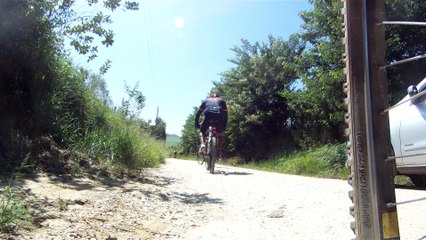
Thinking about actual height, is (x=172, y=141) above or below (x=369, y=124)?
above

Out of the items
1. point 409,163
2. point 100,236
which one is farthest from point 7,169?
point 409,163

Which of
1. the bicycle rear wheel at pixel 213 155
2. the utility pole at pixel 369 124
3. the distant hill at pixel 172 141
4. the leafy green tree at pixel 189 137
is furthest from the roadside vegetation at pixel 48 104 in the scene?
the leafy green tree at pixel 189 137

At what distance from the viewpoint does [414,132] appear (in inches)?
223

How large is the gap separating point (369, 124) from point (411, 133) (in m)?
4.56

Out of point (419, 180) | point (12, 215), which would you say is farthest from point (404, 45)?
point (12, 215)

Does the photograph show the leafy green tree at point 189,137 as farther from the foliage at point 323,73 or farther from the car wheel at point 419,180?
the car wheel at point 419,180

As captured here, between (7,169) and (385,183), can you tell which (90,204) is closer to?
(7,169)

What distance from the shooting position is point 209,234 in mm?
3547

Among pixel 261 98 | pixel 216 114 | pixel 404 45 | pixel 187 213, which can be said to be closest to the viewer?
pixel 187 213

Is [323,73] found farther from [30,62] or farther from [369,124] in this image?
[369,124]

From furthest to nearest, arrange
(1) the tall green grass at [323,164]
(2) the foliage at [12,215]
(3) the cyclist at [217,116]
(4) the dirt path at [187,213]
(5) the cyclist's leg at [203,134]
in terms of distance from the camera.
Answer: (1) the tall green grass at [323,164] < (5) the cyclist's leg at [203,134] < (3) the cyclist at [217,116] < (4) the dirt path at [187,213] < (2) the foliage at [12,215]

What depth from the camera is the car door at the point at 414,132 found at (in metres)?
5.39

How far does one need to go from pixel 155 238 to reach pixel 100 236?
1.50 feet

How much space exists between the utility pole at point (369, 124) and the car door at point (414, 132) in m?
3.99
